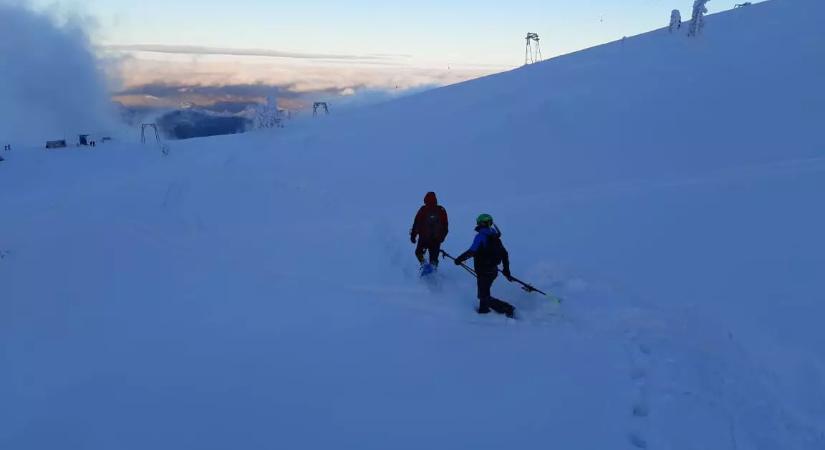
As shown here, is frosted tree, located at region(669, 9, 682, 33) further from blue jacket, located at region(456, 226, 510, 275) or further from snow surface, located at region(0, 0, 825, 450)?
blue jacket, located at region(456, 226, 510, 275)

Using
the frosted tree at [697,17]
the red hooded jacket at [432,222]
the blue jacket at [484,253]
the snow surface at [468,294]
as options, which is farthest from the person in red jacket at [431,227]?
the frosted tree at [697,17]

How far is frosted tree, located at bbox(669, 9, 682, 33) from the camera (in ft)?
85.2

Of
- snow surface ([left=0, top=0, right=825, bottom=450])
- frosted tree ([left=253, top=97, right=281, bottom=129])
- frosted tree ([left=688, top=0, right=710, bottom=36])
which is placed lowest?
snow surface ([left=0, top=0, right=825, bottom=450])

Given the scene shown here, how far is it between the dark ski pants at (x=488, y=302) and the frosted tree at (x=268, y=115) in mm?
22382

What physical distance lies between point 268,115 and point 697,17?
64.1ft

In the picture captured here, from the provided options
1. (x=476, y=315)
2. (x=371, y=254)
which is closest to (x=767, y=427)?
(x=476, y=315)

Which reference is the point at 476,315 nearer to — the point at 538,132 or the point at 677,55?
the point at 538,132

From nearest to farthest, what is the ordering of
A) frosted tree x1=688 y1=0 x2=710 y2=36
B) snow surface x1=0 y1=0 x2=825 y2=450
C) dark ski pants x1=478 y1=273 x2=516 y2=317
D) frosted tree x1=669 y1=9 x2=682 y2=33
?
snow surface x1=0 y1=0 x2=825 y2=450
dark ski pants x1=478 y1=273 x2=516 y2=317
frosted tree x1=688 y1=0 x2=710 y2=36
frosted tree x1=669 y1=9 x2=682 y2=33

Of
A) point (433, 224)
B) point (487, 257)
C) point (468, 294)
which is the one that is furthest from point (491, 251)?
point (433, 224)

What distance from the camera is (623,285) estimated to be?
8031 mm

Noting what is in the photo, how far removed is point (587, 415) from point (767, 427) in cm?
145

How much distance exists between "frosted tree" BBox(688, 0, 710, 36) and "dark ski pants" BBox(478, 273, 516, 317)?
70.4 ft

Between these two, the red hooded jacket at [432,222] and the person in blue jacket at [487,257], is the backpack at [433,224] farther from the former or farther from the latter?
the person in blue jacket at [487,257]

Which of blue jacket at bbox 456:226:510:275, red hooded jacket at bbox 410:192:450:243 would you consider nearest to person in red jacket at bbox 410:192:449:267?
red hooded jacket at bbox 410:192:450:243
